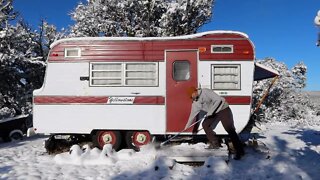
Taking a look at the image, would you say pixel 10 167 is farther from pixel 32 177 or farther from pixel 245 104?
pixel 245 104

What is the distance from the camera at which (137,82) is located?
906 centimetres

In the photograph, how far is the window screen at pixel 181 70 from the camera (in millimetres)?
8938

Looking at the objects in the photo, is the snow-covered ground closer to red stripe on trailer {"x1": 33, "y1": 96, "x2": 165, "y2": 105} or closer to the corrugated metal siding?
red stripe on trailer {"x1": 33, "y1": 96, "x2": 165, "y2": 105}

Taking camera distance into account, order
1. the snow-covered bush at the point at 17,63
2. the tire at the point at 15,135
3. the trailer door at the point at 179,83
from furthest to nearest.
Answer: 1. the snow-covered bush at the point at 17,63
2. the tire at the point at 15,135
3. the trailer door at the point at 179,83

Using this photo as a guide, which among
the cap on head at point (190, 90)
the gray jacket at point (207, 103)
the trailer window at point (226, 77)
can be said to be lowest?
the gray jacket at point (207, 103)

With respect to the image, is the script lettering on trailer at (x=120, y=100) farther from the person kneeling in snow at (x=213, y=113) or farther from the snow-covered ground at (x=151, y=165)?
the person kneeling in snow at (x=213, y=113)

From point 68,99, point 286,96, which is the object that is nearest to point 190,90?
point 68,99

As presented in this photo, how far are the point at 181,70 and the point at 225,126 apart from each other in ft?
5.87

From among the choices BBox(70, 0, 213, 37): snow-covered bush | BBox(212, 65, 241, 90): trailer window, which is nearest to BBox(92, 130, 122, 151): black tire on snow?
BBox(212, 65, 241, 90): trailer window

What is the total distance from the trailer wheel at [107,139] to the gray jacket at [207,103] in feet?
6.32

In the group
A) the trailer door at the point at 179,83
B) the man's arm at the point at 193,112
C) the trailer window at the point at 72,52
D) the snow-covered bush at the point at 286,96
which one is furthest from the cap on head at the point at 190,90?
the snow-covered bush at the point at 286,96

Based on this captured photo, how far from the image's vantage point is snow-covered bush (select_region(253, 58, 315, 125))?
106ft

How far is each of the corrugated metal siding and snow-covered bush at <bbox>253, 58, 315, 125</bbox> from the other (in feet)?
74.0

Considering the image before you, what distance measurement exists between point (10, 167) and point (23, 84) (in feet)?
31.7
